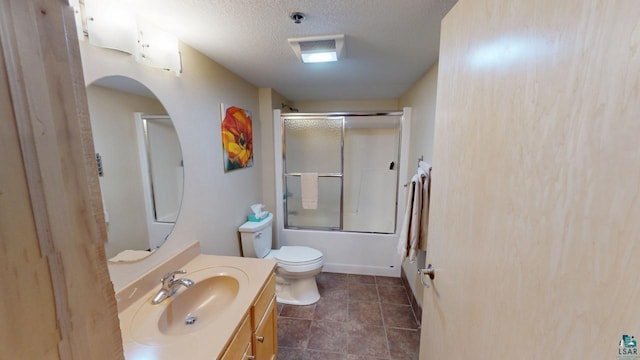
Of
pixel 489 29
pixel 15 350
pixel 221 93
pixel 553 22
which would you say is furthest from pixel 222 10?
pixel 15 350

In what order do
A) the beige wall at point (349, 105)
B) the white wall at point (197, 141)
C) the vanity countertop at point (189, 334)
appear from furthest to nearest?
the beige wall at point (349, 105) < the white wall at point (197, 141) < the vanity countertop at point (189, 334)

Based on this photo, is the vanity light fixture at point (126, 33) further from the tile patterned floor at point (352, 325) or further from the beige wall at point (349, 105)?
the beige wall at point (349, 105)

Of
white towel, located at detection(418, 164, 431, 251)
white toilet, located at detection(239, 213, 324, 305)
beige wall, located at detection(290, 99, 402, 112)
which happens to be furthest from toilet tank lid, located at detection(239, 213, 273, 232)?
beige wall, located at detection(290, 99, 402, 112)

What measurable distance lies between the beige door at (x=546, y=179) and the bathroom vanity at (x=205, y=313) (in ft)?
2.86

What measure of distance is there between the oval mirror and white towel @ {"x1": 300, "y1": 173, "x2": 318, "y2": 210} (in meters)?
1.55

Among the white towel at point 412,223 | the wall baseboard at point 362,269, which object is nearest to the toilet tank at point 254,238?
the wall baseboard at point 362,269

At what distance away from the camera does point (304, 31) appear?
4.47 feet

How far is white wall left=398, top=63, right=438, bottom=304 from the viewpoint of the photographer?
187cm

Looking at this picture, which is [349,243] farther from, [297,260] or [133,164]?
[133,164]

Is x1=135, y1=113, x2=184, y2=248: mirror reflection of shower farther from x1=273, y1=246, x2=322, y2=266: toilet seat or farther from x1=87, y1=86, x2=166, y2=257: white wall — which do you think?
Result: x1=273, y1=246, x2=322, y2=266: toilet seat

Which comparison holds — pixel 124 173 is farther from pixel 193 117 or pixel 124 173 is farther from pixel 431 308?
pixel 431 308

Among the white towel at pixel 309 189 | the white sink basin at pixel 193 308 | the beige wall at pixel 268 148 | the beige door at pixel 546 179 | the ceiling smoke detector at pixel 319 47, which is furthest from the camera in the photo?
the white towel at pixel 309 189

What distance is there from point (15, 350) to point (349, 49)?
5.90 ft

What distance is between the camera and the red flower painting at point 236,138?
1933 mm
